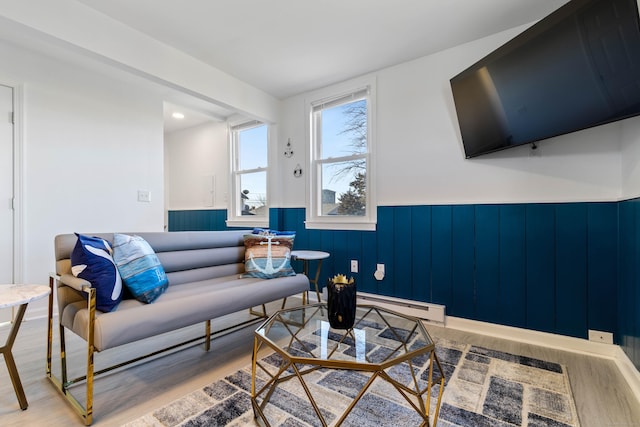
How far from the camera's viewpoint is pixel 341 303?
1.57 m

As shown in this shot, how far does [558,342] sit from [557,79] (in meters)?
1.76

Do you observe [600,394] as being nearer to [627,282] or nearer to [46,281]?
[627,282]

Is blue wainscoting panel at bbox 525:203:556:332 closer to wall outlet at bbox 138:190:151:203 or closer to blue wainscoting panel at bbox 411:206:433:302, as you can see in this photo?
blue wainscoting panel at bbox 411:206:433:302

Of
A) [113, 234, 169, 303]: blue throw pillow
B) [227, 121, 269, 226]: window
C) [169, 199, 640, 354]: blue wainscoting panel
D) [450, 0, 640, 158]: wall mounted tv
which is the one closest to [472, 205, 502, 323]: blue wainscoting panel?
[169, 199, 640, 354]: blue wainscoting panel

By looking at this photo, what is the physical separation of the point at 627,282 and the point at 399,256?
1.52m

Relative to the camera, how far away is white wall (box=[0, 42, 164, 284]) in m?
2.71

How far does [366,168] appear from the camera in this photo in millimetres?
3145

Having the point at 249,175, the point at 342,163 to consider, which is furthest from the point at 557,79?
the point at 249,175

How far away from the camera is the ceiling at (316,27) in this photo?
2.10 metres

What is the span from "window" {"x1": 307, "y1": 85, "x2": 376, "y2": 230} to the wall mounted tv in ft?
3.28

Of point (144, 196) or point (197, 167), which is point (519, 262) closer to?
point (144, 196)

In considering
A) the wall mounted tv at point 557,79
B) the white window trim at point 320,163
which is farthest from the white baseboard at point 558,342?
the wall mounted tv at point 557,79

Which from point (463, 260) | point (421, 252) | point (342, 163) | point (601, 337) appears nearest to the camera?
point (601, 337)

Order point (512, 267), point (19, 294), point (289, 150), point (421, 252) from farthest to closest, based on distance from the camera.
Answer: point (289, 150) → point (421, 252) → point (512, 267) → point (19, 294)
